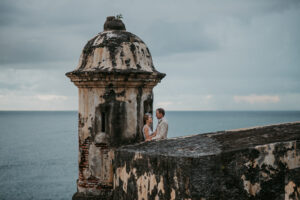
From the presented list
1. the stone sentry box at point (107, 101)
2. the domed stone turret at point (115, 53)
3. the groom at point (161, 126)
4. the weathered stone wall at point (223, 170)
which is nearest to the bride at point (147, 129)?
the stone sentry box at point (107, 101)

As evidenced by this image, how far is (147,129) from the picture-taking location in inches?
251

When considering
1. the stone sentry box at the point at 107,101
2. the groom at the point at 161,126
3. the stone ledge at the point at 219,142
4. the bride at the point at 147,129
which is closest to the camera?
the stone ledge at the point at 219,142

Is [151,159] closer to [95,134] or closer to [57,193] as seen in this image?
[95,134]

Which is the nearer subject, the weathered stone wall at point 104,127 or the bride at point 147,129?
the bride at point 147,129

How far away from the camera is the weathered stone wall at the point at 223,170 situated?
275 centimetres

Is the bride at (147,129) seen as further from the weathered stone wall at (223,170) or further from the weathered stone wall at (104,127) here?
the weathered stone wall at (223,170)

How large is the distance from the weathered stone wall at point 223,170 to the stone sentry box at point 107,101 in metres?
3.15

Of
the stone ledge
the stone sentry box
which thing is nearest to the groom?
the stone sentry box

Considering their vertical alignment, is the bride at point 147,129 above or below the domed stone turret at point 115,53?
below

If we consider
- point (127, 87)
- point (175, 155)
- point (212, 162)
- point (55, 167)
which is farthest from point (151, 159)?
point (55, 167)

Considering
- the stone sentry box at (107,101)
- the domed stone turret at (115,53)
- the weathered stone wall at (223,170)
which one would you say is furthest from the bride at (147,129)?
the weathered stone wall at (223,170)

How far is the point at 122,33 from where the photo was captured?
22.6 feet

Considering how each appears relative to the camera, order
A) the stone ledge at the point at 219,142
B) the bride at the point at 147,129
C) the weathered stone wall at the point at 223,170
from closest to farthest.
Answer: the weathered stone wall at the point at 223,170 → the stone ledge at the point at 219,142 → the bride at the point at 147,129

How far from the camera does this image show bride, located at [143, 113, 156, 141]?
6.26 meters
